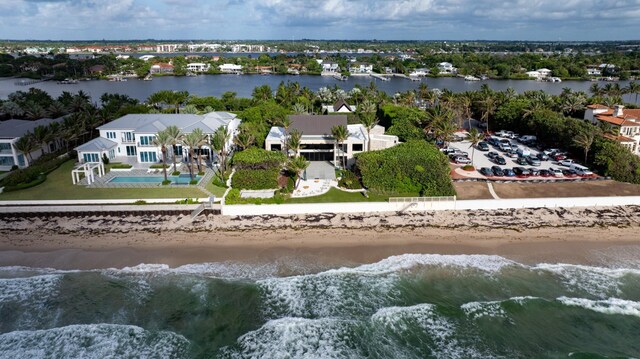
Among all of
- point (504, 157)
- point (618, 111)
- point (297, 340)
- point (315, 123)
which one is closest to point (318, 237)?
point (297, 340)

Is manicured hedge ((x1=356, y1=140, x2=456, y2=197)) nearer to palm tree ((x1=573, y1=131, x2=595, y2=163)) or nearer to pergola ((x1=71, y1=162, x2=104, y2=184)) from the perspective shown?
palm tree ((x1=573, y1=131, x2=595, y2=163))

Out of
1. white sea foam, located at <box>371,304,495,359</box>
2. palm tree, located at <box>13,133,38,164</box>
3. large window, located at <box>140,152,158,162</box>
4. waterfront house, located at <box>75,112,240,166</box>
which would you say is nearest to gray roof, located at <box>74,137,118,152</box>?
waterfront house, located at <box>75,112,240,166</box>

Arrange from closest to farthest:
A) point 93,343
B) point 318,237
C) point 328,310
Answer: point 93,343, point 328,310, point 318,237

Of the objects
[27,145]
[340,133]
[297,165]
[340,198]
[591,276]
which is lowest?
[591,276]

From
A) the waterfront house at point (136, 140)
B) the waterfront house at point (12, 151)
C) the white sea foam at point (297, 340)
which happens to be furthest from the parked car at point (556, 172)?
the waterfront house at point (12, 151)

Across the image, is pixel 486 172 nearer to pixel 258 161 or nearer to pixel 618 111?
pixel 618 111
